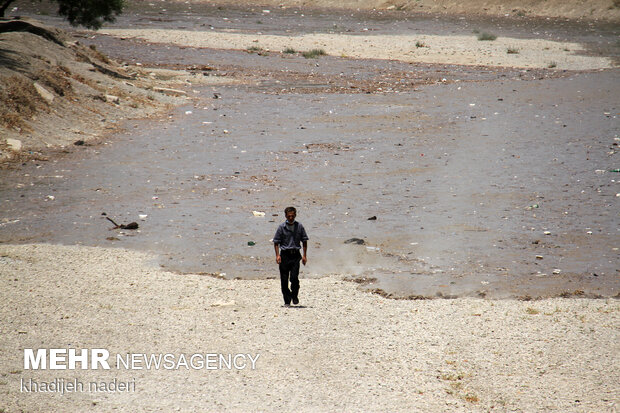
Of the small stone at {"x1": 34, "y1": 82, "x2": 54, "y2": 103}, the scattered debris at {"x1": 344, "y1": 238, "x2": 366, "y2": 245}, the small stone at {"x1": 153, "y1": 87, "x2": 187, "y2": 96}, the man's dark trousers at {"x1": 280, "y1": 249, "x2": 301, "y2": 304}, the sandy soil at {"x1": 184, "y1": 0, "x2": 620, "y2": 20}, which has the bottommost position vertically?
the scattered debris at {"x1": 344, "y1": 238, "x2": 366, "y2": 245}

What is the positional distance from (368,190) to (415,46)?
22.7 meters

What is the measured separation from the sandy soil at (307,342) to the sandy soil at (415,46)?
911 inches

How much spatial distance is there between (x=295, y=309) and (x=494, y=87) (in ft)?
58.9

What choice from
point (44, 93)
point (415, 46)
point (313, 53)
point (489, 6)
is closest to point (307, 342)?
point (44, 93)

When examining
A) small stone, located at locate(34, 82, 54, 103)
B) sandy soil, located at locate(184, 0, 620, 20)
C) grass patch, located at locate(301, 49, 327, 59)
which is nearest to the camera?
small stone, located at locate(34, 82, 54, 103)

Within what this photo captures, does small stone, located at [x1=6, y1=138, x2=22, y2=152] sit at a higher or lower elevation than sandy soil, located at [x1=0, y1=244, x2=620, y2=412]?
higher

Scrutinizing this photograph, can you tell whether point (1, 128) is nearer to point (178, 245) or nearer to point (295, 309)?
point (178, 245)

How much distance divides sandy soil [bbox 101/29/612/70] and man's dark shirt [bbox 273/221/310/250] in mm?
23402

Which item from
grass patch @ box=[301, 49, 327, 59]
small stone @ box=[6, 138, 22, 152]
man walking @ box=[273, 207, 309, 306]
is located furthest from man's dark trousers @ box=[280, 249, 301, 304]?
grass patch @ box=[301, 49, 327, 59]

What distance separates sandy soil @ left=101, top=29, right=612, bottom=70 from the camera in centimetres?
3005

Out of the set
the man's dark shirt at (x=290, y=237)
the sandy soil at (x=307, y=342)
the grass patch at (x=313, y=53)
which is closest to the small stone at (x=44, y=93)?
the sandy soil at (x=307, y=342)

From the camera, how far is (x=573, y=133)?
17.2 meters

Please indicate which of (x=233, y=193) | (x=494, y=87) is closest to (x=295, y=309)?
(x=233, y=193)

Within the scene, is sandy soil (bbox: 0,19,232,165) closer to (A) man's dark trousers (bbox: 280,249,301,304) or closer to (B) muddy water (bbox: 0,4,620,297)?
(B) muddy water (bbox: 0,4,620,297)
